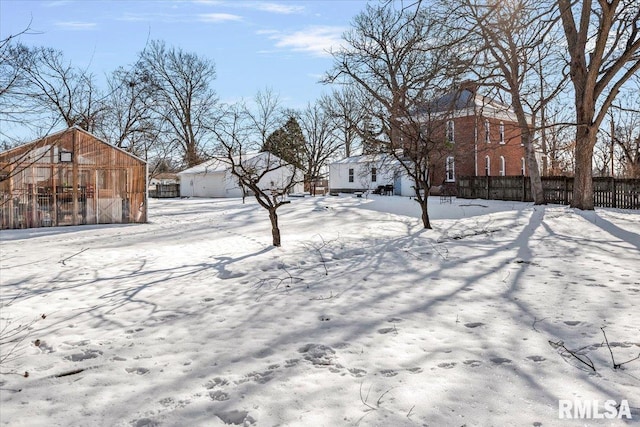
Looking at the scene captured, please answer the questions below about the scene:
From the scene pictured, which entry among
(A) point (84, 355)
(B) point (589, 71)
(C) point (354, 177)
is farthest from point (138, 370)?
(C) point (354, 177)

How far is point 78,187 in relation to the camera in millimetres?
17719

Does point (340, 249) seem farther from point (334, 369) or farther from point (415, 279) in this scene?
point (334, 369)

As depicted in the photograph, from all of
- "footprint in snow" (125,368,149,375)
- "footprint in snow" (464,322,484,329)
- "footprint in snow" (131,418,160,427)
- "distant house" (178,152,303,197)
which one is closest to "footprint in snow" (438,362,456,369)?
"footprint in snow" (464,322,484,329)

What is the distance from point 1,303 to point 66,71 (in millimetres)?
17718

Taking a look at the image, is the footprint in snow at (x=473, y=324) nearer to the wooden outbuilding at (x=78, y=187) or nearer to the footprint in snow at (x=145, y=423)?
the footprint in snow at (x=145, y=423)

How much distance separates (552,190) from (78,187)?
22574 mm

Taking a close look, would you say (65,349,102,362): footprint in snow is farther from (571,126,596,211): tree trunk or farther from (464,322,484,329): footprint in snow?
(571,126,596,211): tree trunk

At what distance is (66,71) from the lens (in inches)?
786

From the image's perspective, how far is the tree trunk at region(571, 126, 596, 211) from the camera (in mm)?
14820

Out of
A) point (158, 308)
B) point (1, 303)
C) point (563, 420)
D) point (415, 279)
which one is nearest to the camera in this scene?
point (563, 420)

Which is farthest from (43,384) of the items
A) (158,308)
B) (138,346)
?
(158,308)

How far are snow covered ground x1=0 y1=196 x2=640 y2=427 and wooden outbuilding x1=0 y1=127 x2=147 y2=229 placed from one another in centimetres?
902

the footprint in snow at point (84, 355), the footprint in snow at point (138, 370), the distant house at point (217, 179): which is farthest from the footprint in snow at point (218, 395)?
the distant house at point (217, 179)

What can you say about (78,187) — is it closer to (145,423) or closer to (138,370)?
(138,370)
